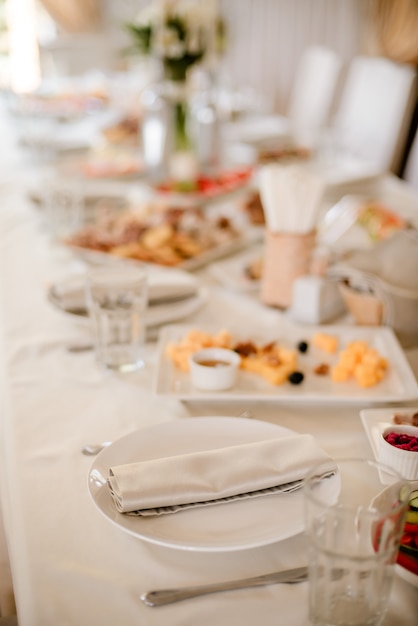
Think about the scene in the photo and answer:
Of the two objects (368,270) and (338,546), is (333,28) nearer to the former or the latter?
(368,270)

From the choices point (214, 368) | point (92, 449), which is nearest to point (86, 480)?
point (92, 449)

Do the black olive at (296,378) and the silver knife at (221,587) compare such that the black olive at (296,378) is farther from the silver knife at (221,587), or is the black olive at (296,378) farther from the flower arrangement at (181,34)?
the flower arrangement at (181,34)

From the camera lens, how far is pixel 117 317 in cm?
123

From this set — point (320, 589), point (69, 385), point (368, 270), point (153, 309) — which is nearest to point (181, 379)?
point (69, 385)

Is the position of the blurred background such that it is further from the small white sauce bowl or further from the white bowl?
the white bowl

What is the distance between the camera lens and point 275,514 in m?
0.81

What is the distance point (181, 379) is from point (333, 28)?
5.54m

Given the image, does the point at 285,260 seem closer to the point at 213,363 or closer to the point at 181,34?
the point at 213,363

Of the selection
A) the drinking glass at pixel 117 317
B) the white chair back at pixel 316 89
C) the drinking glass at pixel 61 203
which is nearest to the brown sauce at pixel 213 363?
the drinking glass at pixel 117 317

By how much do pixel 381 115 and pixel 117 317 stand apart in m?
2.45

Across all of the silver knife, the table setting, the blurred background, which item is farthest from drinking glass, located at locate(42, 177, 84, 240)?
the blurred background

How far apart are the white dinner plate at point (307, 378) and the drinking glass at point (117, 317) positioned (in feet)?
0.16

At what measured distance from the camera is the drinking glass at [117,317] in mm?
1223

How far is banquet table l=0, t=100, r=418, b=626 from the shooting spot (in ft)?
2.36
